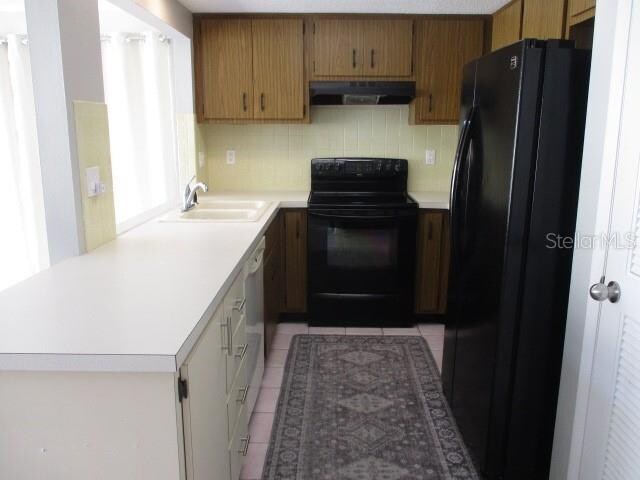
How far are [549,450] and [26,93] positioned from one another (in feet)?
11.0

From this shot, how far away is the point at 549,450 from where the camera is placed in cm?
189

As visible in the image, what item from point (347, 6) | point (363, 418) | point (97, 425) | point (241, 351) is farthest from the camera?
point (347, 6)

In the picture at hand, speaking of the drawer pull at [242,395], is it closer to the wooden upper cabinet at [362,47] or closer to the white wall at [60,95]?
the white wall at [60,95]

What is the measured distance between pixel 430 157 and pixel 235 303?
8.08 feet

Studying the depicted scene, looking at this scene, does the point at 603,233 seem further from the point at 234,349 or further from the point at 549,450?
the point at 234,349

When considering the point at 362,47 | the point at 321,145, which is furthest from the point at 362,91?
the point at 321,145

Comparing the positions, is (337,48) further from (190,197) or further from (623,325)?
(623,325)

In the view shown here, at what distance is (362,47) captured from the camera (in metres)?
3.45

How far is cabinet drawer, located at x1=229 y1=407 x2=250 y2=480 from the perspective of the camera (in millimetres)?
1818

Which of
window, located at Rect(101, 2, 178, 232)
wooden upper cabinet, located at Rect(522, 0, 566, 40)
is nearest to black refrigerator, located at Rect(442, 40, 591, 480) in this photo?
wooden upper cabinet, located at Rect(522, 0, 566, 40)

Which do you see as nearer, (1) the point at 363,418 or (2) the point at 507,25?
(1) the point at 363,418

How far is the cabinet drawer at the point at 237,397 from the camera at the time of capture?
1.77 meters

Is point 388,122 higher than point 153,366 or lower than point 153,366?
higher

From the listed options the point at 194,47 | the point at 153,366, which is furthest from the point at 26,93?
the point at 153,366
